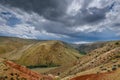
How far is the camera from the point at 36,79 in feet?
222

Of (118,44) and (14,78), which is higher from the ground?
(118,44)

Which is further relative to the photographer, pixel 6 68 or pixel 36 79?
pixel 36 79

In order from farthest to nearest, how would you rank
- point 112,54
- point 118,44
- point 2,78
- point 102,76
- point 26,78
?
point 118,44, point 112,54, point 26,78, point 2,78, point 102,76

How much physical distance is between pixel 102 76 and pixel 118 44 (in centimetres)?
4526

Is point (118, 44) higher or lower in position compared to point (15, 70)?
higher

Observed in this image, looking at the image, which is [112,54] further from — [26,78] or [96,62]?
[26,78]

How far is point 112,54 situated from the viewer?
75.2 m

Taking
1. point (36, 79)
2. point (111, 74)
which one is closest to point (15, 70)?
point (36, 79)

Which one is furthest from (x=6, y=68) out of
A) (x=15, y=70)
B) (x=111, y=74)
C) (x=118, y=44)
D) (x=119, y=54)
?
(x=118, y=44)

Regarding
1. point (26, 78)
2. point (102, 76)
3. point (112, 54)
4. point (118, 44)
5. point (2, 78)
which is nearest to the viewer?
point (102, 76)

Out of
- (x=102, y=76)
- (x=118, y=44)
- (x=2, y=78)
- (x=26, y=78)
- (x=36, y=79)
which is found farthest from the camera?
(x=118, y=44)

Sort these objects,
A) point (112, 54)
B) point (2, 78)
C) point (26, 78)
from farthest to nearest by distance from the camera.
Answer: point (112, 54) < point (26, 78) < point (2, 78)

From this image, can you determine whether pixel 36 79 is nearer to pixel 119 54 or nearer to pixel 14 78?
pixel 14 78

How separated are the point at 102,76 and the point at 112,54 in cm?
2856
